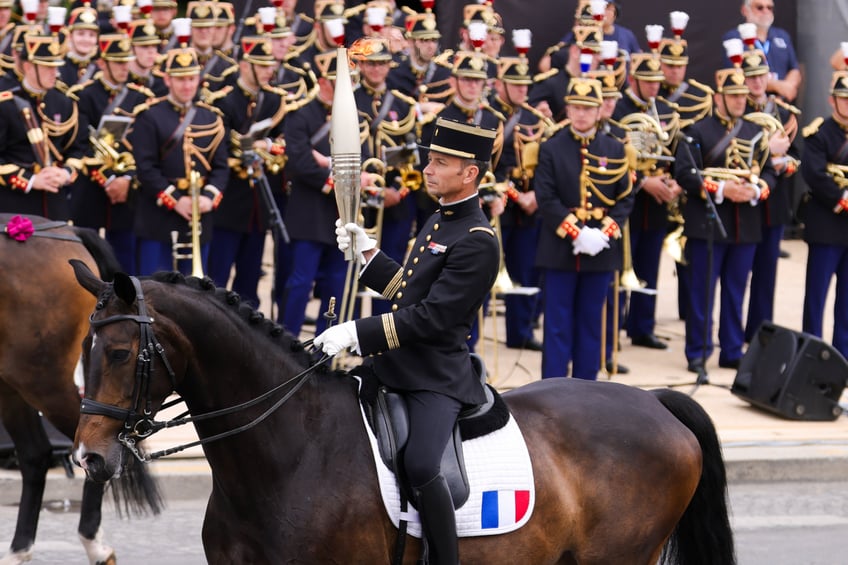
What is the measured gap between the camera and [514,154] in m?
12.5

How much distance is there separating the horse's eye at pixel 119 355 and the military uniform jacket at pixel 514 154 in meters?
7.50

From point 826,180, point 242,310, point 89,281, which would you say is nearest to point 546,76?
point 826,180

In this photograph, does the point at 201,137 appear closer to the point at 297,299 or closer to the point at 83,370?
the point at 297,299

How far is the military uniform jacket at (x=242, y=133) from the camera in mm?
12438

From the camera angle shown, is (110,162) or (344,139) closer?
(344,139)

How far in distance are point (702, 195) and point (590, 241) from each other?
202 cm

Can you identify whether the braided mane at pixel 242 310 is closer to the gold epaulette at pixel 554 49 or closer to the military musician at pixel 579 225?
the military musician at pixel 579 225

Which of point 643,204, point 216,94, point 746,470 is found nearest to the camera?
point 746,470

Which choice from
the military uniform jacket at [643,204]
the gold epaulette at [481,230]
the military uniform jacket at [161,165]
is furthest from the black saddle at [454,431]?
the military uniform jacket at [643,204]

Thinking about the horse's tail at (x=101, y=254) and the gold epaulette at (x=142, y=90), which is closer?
the horse's tail at (x=101, y=254)

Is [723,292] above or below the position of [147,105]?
below

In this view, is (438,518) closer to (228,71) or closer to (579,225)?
(579,225)

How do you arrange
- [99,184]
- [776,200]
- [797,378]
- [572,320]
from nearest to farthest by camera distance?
[797,378] → [572,320] → [99,184] → [776,200]

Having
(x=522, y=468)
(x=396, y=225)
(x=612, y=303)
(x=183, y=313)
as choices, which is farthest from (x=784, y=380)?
(x=183, y=313)
